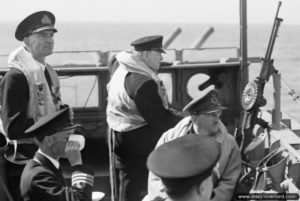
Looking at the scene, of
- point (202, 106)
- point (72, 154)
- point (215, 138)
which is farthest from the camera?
point (202, 106)

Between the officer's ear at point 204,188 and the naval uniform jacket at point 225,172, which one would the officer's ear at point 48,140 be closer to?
the naval uniform jacket at point 225,172

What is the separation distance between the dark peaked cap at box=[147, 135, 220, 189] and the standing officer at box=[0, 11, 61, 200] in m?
1.79

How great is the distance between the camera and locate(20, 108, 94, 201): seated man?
3.28 m

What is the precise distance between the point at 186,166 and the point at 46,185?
1103 mm

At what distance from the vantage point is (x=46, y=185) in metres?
3.28

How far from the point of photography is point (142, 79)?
15.1 ft

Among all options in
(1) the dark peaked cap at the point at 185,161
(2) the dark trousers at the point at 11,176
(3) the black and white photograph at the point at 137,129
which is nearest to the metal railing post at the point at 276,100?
(3) the black and white photograph at the point at 137,129

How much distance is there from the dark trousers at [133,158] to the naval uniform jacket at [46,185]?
4.53 ft

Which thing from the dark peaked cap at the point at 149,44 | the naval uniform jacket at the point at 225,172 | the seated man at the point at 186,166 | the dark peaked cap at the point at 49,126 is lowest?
the naval uniform jacket at the point at 225,172

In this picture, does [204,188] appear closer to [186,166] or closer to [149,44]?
[186,166]

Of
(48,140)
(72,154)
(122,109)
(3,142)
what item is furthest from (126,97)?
(48,140)

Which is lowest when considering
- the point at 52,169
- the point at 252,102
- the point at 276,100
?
the point at 276,100

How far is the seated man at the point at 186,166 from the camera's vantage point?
2389mm

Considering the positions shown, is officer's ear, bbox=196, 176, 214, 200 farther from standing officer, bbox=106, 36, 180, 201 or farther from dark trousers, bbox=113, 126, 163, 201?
dark trousers, bbox=113, 126, 163, 201
